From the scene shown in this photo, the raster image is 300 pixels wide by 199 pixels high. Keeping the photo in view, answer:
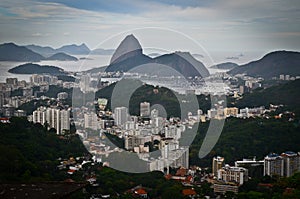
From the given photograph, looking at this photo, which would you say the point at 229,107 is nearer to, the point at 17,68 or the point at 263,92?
the point at 263,92

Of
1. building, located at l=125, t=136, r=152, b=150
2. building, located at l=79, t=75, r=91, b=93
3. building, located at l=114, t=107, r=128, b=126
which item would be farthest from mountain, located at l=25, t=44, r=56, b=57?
building, located at l=125, t=136, r=152, b=150

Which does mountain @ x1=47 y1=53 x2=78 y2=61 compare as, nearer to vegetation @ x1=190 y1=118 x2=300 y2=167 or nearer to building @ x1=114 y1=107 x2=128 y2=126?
building @ x1=114 y1=107 x2=128 y2=126

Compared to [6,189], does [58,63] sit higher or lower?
higher

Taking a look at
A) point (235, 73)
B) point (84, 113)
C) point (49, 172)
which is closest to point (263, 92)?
point (235, 73)

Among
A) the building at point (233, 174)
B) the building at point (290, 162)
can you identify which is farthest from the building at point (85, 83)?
the building at point (290, 162)

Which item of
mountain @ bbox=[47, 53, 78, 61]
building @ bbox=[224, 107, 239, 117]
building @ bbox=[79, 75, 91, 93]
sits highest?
mountain @ bbox=[47, 53, 78, 61]

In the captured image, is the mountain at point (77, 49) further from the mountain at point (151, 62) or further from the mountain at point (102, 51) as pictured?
the mountain at point (151, 62)

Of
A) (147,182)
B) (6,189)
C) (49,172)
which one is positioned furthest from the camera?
(147,182)
